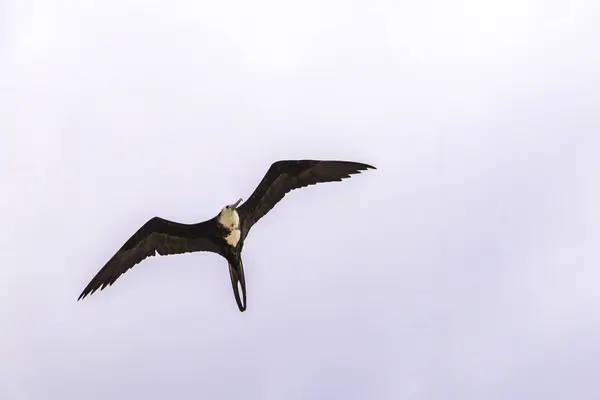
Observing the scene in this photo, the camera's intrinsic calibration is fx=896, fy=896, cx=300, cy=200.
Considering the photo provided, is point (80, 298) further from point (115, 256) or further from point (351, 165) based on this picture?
point (351, 165)

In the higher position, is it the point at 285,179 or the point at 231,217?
the point at 285,179

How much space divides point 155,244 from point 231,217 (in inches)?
47.3

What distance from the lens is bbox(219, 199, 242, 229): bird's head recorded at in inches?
459

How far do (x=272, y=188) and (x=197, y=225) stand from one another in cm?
116

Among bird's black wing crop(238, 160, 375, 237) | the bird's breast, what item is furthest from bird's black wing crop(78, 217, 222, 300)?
bird's black wing crop(238, 160, 375, 237)

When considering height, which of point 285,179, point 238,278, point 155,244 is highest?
point 285,179

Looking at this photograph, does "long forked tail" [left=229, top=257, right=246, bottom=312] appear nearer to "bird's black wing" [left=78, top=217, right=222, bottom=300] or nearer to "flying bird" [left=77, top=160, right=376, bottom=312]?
"flying bird" [left=77, top=160, right=376, bottom=312]

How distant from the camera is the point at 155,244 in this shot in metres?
12.1

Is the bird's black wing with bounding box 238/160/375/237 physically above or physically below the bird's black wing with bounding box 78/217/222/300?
above

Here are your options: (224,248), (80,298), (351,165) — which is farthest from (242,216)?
(80,298)

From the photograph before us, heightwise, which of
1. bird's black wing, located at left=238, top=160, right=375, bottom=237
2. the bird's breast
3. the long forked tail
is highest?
bird's black wing, located at left=238, top=160, right=375, bottom=237

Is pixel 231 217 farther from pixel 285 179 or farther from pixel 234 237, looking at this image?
pixel 285 179

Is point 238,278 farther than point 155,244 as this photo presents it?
No

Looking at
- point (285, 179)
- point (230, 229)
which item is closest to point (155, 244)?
point (230, 229)
